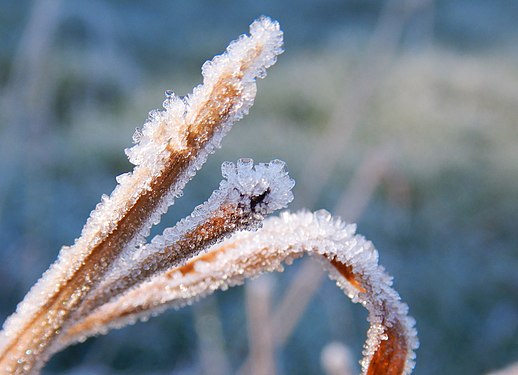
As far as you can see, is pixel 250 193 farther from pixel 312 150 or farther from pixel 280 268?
pixel 312 150

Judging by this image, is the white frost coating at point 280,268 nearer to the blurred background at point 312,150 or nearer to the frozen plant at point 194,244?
the frozen plant at point 194,244

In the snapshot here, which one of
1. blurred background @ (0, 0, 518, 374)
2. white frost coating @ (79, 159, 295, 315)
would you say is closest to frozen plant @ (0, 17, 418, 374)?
white frost coating @ (79, 159, 295, 315)

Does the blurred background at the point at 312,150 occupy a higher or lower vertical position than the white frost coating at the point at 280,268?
higher

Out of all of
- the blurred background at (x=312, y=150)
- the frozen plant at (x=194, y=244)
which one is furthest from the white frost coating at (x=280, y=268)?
the blurred background at (x=312, y=150)

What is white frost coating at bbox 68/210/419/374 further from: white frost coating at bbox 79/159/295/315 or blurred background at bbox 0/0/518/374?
blurred background at bbox 0/0/518/374

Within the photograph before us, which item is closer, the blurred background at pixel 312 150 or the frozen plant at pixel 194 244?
the frozen plant at pixel 194 244

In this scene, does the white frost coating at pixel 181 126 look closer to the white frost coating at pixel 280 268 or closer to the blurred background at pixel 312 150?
the white frost coating at pixel 280 268

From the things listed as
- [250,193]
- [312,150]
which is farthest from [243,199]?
[312,150]
